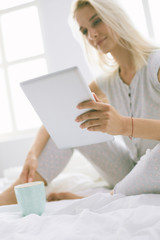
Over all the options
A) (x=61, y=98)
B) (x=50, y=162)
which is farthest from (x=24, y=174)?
(x=61, y=98)

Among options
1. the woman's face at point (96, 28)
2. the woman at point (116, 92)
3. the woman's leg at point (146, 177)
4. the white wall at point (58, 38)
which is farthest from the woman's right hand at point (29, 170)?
the white wall at point (58, 38)

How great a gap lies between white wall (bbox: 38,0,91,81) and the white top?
1.64 metres

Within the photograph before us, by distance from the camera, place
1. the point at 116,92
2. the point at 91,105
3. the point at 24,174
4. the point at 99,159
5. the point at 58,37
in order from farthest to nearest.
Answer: the point at 58,37, the point at 116,92, the point at 99,159, the point at 24,174, the point at 91,105

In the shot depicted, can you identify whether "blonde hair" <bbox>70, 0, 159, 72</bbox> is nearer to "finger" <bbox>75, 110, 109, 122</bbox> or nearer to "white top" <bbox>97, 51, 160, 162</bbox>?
"white top" <bbox>97, 51, 160, 162</bbox>

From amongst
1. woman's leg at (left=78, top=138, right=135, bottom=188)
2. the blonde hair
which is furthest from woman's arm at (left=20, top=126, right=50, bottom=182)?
the blonde hair

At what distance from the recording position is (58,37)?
2.88 meters

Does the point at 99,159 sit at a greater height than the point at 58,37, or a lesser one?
lesser

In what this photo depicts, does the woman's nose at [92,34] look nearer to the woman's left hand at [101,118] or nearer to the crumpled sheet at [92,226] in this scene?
the woman's left hand at [101,118]

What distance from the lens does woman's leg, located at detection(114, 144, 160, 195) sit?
→ 789 millimetres

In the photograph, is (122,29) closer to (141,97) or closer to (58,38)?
(141,97)

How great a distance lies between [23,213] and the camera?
2.59 feet

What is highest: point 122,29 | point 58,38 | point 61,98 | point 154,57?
point 58,38

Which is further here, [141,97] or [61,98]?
[141,97]

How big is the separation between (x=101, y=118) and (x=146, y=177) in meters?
0.23
